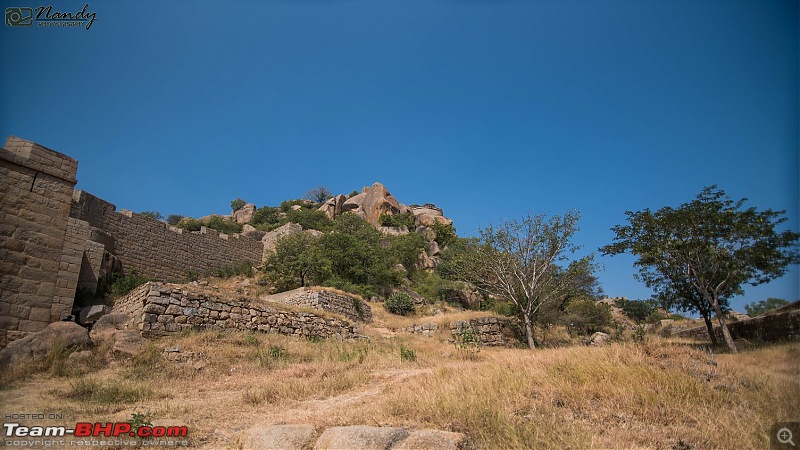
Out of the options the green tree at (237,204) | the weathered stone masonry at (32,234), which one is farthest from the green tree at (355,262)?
the green tree at (237,204)

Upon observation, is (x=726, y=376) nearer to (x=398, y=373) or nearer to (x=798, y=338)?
(x=398, y=373)

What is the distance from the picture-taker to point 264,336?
11805 mm

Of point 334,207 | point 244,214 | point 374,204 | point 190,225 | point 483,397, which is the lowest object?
point 483,397

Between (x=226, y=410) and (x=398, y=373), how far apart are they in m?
3.62

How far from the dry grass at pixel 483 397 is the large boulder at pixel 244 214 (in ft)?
191

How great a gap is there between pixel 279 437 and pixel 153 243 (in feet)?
76.6

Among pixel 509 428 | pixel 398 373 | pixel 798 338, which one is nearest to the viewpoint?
Result: pixel 509 428

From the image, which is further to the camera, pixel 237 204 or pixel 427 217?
pixel 237 204

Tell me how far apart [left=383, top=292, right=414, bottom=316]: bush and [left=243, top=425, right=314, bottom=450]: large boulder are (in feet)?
71.7

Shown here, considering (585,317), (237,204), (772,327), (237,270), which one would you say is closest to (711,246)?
(772,327)

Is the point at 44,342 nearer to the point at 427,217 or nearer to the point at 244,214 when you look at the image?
the point at 427,217

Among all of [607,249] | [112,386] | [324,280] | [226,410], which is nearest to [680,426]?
[226,410]

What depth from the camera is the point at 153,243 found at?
23188 mm

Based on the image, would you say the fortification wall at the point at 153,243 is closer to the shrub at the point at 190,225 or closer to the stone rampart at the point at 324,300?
the stone rampart at the point at 324,300
